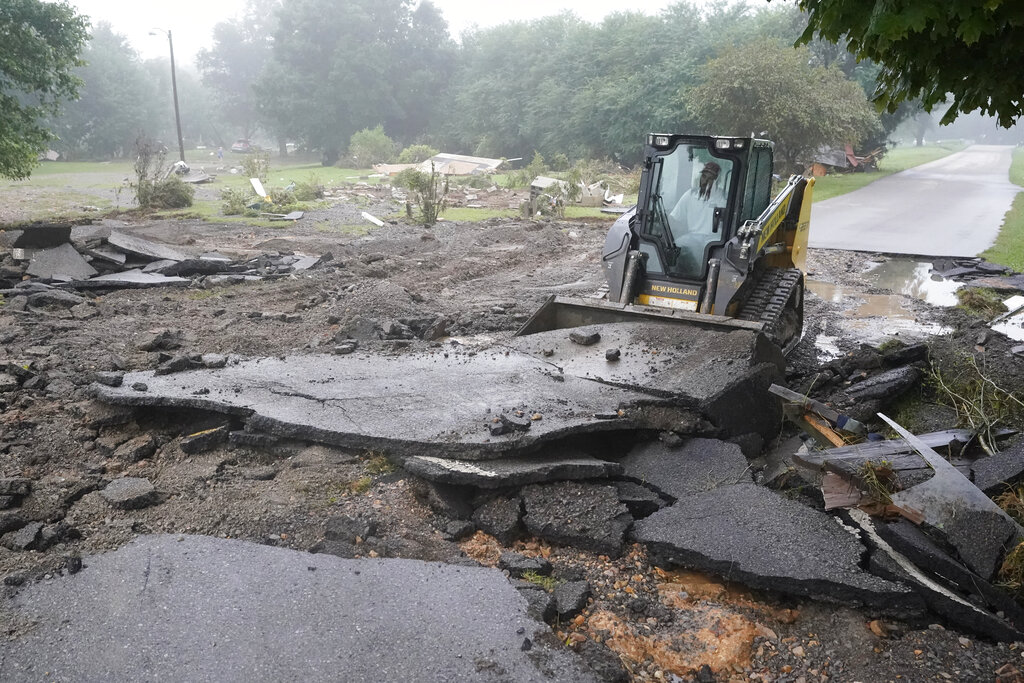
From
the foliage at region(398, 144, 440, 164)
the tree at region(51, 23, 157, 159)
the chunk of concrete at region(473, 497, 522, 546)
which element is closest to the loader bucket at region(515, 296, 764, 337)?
the chunk of concrete at region(473, 497, 522, 546)

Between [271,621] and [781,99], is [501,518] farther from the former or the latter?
[781,99]

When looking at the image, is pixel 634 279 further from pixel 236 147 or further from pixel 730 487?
pixel 236 147

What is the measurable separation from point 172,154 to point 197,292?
5571 centimetres

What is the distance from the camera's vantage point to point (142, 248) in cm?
1442

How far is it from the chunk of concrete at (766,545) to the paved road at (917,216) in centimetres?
1421

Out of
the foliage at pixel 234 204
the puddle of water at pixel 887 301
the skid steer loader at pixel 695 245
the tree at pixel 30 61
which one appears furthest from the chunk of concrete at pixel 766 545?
the foliage at pixel 234 204

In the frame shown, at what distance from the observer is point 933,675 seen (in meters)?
3.78

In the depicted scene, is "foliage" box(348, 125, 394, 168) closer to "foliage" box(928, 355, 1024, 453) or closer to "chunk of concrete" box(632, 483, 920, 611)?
"foliage" box(928, 355, 1024, 453)

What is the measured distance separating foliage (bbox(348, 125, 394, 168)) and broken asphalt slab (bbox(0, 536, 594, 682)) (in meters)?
44.5

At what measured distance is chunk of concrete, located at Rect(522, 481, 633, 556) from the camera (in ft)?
15.9

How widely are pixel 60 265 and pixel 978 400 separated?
1363cm

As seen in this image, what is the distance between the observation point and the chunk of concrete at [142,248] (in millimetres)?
14087

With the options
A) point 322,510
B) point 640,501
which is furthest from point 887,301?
point 322,510

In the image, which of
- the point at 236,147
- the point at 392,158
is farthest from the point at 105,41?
the point at 392,158
